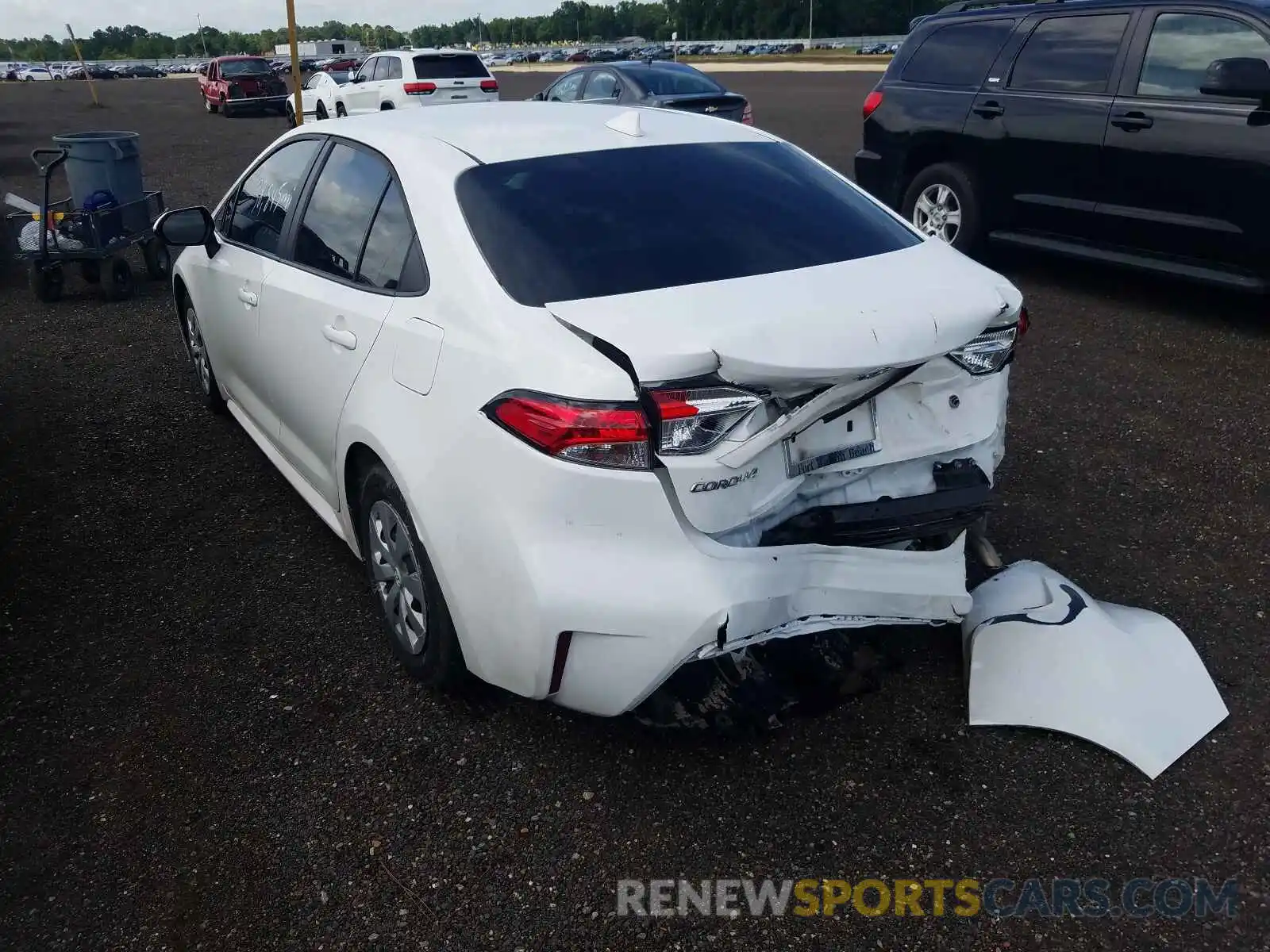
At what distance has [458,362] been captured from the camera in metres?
2.66

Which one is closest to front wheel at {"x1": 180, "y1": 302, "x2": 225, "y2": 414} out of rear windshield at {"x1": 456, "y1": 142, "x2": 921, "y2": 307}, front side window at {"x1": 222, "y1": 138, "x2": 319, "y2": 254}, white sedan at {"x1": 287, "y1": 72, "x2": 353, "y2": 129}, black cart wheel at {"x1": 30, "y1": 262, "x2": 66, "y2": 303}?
front side window at {"x1": 222, "y1": 138, "x2": 319, "y2": 254}

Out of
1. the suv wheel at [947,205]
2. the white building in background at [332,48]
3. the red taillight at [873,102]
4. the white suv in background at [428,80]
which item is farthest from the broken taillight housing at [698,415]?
the white building in background at [332,48]

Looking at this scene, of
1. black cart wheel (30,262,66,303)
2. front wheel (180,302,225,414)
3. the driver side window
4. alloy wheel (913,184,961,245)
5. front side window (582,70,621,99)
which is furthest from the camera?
the driver side window

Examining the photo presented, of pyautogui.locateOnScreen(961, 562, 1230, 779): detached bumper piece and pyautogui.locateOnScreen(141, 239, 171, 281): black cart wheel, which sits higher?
pyautogui.locateOnScreen(141, 239, 171, 281): black cart wheel

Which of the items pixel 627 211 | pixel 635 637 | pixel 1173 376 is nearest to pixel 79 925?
pixel 635 637

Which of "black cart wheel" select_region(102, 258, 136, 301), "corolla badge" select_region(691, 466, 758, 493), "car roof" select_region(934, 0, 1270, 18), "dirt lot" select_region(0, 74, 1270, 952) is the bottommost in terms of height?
"dirt lot" select_region(0, 74, 1270, 952)

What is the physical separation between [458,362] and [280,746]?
1.26m

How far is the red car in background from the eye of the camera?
89.6 feet

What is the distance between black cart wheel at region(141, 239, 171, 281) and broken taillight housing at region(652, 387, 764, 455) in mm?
7465

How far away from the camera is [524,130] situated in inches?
135

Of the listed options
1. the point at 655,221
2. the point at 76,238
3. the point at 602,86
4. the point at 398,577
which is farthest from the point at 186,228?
the point at 602,86

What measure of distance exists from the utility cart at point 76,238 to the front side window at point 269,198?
12.4ft

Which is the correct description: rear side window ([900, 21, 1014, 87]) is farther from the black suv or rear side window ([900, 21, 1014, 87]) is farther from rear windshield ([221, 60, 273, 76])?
rear windshield ([221, 60, 273, 76])

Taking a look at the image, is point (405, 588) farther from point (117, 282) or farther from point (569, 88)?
point (569, 88)
